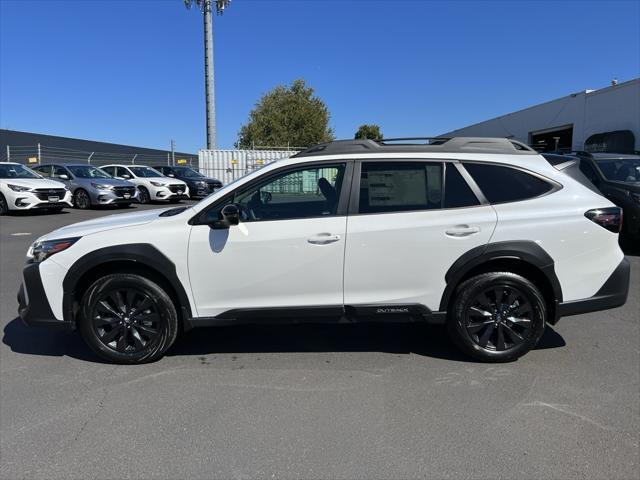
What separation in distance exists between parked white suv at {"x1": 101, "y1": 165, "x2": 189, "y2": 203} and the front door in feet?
53.6

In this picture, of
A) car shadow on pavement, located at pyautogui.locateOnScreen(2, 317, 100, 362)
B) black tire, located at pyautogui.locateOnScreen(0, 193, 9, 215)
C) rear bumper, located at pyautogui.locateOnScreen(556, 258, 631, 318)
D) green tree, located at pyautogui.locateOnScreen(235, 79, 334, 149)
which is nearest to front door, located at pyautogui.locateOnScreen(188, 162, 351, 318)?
car shadow on pavement, located at pyautogui.locateOnScreen(2, 317, 100, 362)

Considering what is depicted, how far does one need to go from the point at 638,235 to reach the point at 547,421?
21.0 feet

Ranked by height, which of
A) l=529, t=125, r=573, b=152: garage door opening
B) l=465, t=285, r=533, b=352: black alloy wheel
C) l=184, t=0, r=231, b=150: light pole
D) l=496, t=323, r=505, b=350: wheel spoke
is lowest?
l=496, t=323, r=505, b=350: wheel spoke

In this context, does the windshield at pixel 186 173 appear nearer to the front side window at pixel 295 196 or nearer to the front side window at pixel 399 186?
the front side window at pixel 295 196

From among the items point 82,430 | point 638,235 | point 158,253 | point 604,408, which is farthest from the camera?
point 638,235

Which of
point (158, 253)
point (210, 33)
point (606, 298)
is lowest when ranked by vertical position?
point (606, 298)

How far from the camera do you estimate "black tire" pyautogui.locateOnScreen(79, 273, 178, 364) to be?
383 cm

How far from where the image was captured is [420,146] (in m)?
4.11

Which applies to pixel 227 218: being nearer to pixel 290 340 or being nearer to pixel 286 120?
pixel 290 340

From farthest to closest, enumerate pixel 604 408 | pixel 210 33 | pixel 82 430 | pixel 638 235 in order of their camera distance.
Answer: pixel 210 33
pixel 638 235
pixel 604 408
pixel 82 430

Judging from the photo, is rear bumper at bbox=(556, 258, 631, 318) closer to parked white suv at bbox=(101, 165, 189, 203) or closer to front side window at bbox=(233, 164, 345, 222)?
front side window at bbox=(233, 164, 345, 222)

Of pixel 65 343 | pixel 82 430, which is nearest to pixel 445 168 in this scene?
pixel 82 430

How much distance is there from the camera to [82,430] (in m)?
3.05

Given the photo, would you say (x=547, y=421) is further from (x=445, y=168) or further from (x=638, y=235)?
(x=638, y=235)
